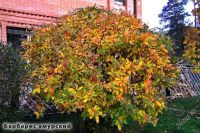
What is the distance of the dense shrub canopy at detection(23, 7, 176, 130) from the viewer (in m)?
6.35

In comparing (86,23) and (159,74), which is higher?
(86,23)

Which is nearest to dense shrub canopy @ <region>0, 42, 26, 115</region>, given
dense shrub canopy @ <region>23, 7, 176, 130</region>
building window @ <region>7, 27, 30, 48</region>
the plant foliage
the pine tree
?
the plant foliage

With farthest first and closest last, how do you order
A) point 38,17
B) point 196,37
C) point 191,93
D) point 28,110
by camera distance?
point 191,93, point 38,17, point 196,37, point 28,110

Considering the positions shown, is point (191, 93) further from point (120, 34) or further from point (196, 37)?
point (120, 34)

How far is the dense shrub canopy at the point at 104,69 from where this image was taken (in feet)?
20.8

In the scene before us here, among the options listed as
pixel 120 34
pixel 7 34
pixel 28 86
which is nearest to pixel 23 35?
pixel 7 34

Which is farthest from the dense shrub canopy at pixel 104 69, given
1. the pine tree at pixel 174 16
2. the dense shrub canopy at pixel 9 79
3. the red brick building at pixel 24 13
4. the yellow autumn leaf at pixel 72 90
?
the pine tree at pixel 174 16

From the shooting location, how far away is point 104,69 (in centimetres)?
695

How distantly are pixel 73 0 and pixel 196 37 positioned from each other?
17.1 feet

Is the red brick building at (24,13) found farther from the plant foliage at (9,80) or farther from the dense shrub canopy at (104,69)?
the dense shrub canopy at (104,69)

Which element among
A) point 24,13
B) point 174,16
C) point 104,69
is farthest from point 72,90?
point 174,16

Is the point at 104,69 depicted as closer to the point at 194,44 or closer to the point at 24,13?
the point at 194,44

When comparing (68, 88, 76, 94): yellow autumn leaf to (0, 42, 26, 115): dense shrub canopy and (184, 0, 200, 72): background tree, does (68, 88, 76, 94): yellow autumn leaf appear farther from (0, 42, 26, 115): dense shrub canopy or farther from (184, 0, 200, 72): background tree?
(184, 0, 200, 72): background tree

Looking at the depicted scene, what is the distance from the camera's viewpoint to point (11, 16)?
12.5 metres
